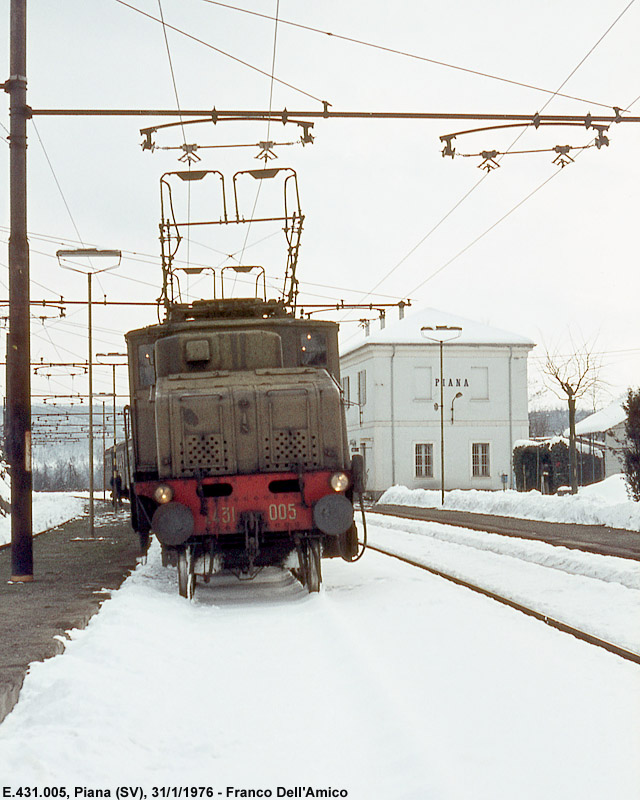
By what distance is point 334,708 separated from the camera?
18.6ft

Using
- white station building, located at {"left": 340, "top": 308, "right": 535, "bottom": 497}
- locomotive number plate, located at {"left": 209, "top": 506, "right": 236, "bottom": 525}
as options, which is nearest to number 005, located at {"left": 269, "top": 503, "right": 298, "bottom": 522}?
locomotive number plate, located at {"left": 209, "top": 506, "right": 236, "bottom": 525}

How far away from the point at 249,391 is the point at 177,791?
234 inches

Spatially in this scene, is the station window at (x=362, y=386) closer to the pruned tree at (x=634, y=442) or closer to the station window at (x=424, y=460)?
the station window at (x=424, y=460)

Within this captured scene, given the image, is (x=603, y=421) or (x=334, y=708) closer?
(x=334, y=708)

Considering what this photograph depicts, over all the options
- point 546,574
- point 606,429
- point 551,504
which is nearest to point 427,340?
point 606,429

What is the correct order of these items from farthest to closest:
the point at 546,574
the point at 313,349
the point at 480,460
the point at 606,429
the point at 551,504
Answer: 1. the point at 606,429
2. the point at 480,460
3. the point at 551,504
4. the point at 546,574
5. the point at 313,349

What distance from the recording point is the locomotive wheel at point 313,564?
34.2ft

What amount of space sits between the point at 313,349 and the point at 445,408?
39.1m

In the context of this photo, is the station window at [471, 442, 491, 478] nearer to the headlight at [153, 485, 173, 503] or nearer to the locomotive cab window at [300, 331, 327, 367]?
the locomotive cab window at [300, 331, 327, 367]

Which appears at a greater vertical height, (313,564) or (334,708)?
(313,564)

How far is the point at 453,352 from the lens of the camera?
50375mm

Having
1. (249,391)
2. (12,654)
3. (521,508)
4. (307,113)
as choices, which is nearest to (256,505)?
(249,391)

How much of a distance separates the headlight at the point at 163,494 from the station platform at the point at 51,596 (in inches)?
47.4

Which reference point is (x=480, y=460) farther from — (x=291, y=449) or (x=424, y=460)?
(x=291, y=449)
